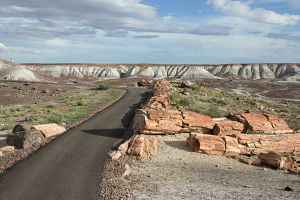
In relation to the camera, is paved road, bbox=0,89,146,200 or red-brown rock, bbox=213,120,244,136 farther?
red-brown rock, bbox=213,120,244,136

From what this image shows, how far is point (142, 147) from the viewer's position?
1523 centimetres

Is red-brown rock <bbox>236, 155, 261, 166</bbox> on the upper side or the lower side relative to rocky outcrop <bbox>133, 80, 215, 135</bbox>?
lower

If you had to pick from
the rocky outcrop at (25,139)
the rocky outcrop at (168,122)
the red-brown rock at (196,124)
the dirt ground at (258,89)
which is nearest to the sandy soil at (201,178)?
the rocky outcrop at (168,122)

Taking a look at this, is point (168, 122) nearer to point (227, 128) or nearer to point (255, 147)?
point (227, 128)

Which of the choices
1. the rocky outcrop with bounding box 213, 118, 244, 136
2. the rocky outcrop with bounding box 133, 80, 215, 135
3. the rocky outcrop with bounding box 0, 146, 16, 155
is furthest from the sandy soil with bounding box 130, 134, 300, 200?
the rocky outcrop with bounding box 0, 146, 16, 155

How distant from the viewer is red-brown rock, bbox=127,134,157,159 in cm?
1480

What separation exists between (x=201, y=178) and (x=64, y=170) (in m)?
5.53

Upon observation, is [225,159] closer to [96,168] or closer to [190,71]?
[96,168]

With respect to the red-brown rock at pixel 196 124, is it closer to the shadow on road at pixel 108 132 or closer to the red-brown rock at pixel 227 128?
the red-brown rock at pixel 227 128

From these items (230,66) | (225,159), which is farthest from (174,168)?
(230,66)

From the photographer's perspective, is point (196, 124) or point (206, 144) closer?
point (206, 144)

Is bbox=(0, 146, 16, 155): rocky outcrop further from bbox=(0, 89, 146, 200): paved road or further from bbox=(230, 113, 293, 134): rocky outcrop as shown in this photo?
bbox=(230, 113, 293, 134): rocky outcrop

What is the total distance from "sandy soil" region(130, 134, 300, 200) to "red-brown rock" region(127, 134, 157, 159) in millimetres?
427

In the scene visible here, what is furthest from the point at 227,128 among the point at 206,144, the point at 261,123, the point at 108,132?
the point at 108,132
